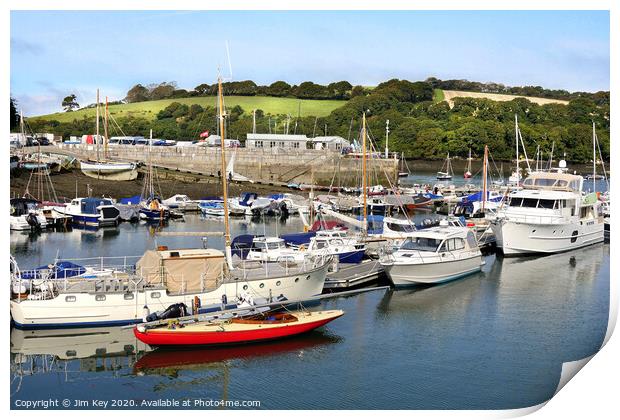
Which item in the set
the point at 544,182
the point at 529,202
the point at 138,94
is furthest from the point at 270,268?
the point at 138,94

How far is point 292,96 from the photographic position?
3179 inches

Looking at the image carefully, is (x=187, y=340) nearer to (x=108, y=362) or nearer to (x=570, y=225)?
(x=108, y=362)

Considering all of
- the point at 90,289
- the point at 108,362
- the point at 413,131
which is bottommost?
the point at 108,362

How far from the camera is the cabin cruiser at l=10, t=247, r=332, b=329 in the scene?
15.6 meters

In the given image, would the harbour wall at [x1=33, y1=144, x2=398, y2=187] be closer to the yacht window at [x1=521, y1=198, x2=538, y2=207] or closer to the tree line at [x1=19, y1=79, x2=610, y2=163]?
the tree line at [x1=19, y1=79, x2=610, y2=163]

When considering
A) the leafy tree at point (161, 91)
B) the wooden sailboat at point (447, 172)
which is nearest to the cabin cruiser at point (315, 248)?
the wooden sailboat at point (447, 172)

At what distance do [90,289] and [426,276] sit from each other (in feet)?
30.3

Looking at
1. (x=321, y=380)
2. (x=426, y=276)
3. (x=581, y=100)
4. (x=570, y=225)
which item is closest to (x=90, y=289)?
(x=321, y=380)

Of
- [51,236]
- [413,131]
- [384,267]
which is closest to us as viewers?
[384,267]

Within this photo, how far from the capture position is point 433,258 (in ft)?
67.6

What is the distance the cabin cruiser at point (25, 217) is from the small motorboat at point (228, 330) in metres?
18.6

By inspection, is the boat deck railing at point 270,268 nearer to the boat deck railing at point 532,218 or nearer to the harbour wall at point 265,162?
the boat deck railing at point 532,218

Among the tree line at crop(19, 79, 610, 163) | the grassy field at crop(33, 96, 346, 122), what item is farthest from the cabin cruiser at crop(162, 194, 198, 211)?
the grassy field at crop(33, 96, 346, 122)

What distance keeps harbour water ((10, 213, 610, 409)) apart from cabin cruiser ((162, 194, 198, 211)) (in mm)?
20972
